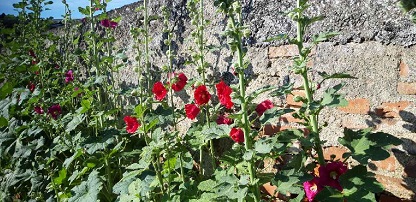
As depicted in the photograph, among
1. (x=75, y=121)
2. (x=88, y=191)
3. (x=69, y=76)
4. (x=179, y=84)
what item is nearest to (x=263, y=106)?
(x=179, y=84)

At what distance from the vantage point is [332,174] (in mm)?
1435

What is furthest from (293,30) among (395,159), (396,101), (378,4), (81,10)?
(81,10)

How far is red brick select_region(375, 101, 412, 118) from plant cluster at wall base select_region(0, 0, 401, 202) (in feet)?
0.54

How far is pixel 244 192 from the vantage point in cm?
137

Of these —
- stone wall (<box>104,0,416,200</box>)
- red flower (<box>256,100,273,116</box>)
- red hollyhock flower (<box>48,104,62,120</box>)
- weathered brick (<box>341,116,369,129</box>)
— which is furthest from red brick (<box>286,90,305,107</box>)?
red hollyhock flower (<box>48,104,62,120</box>)

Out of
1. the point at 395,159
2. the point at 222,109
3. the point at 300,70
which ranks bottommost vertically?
the point at 395,159

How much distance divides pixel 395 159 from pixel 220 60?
1055 mm

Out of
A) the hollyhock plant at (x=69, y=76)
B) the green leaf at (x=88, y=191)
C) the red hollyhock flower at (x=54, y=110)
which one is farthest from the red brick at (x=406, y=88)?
the hollyhock plant at (x=69, y=76)

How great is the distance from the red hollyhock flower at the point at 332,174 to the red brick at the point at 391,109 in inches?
11.2

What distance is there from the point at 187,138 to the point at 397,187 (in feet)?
3.05

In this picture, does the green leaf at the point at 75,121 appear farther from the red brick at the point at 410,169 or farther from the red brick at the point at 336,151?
the red brick at the point at 410,169

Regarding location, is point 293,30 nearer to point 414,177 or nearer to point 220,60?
point 220,60

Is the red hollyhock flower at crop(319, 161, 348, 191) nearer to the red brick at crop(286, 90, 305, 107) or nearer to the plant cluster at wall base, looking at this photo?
the plant cluster at wall base

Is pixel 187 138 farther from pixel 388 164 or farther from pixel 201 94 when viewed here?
pixel 388 164
